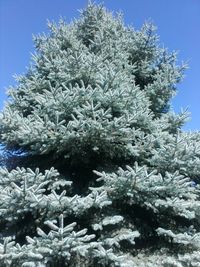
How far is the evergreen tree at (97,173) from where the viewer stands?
16.3 ft

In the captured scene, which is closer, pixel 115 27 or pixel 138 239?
pixel 138 239

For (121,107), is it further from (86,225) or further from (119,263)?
(119,263)

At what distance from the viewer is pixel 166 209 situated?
5.65 metres

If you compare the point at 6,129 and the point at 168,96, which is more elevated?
the point at 168,96

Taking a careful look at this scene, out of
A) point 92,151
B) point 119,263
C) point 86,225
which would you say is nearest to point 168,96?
point 92,151

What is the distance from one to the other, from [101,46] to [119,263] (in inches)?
216

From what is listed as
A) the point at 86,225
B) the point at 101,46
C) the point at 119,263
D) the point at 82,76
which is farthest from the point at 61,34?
the point at 119,263

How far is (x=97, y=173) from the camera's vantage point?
17.2 ft

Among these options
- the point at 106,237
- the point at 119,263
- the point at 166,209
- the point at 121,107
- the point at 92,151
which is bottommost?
the point at 119,263

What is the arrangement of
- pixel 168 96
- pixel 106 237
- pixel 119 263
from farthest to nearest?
pixel 168 96
pixel 106 237
pixel 119 263

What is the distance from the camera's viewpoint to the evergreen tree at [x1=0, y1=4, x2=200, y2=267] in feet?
16.3

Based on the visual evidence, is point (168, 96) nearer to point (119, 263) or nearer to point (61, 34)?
point (61, 34)

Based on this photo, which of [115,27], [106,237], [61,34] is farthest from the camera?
[115,27]

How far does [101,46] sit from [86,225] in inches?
184
